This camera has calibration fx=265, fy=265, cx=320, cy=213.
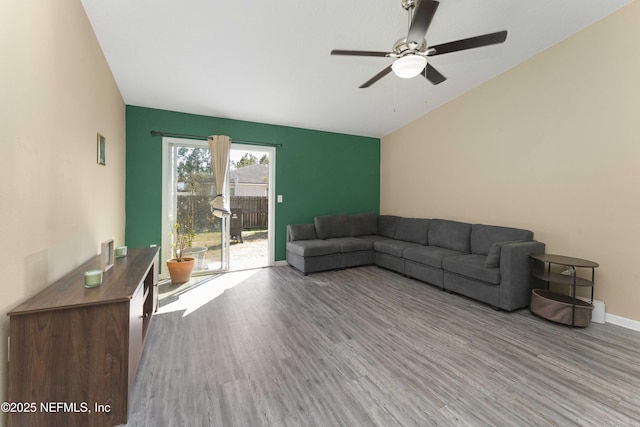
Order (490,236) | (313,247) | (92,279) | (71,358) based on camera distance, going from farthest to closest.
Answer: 1. (313,247)
2. (490,236)
3. (92,279)
4. (71,358)

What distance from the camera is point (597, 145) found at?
9.51 feet

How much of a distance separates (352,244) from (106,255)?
3.53 metres

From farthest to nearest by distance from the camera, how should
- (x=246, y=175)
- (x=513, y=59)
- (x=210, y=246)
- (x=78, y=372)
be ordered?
Answer: (x=246, y=175) → (x=210, y=246) → (x=513, y=59) → (x=78, y=372)

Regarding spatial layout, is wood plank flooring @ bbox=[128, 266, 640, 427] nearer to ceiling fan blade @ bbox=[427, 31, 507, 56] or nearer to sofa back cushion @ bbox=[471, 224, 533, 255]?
sofa back cushion @ bbox=[471, 224, 533, 255]

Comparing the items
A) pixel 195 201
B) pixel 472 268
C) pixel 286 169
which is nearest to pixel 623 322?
pixel 472 268

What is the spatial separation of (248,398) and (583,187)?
3.98 m

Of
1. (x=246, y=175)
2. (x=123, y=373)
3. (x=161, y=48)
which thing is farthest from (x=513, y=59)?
(x=246, y=175)

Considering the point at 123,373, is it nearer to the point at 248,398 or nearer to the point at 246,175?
the point at 248,398

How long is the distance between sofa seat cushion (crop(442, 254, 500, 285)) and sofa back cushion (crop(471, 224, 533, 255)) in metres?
0.17

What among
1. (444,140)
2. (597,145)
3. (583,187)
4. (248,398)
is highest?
(444,140)

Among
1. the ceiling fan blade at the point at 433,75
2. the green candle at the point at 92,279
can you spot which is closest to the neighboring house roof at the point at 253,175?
the ceiling fan blade at the point at 433,75

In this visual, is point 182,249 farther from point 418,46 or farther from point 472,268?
point 472,268

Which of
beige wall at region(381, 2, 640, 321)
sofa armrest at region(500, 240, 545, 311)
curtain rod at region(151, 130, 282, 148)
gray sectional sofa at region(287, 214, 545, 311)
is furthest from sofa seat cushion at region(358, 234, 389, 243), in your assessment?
curtain rod at region(151, 130, 282, 148)

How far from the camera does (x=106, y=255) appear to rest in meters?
1.96
